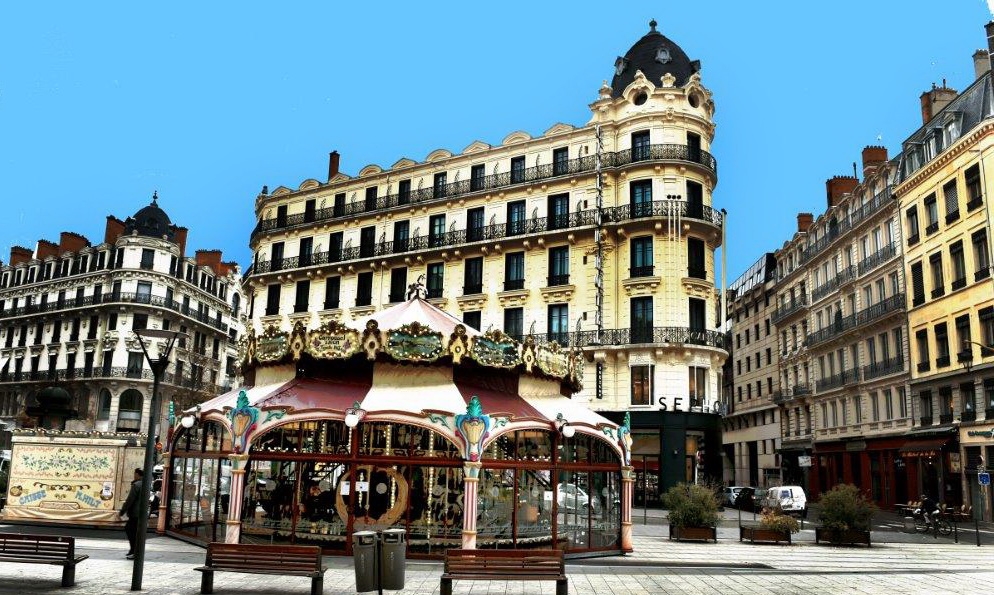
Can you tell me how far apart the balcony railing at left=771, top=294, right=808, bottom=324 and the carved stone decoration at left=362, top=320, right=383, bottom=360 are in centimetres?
4382

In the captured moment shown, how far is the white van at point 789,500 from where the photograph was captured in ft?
119

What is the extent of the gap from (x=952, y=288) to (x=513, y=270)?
839 inches

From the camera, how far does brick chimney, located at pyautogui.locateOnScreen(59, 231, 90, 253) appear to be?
6875 centimetres

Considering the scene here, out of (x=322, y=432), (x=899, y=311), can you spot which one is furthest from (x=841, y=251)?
(x=322, y=432)

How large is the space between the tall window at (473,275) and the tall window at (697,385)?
12.3 metres

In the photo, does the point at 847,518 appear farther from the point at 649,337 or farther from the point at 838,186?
the point at 838,186

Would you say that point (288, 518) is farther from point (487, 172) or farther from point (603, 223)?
point (487, 172)

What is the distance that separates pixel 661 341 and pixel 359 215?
20.4 m

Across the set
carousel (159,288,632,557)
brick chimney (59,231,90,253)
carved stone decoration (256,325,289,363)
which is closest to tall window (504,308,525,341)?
carousel (159,288,632,557)

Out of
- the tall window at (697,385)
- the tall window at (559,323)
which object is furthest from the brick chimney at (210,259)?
the tall window at (697,385)

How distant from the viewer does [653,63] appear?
143ft

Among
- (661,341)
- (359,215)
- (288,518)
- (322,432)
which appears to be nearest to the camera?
(288,518)

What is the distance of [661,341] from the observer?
38906mm

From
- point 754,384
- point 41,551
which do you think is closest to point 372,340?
point 41,551
